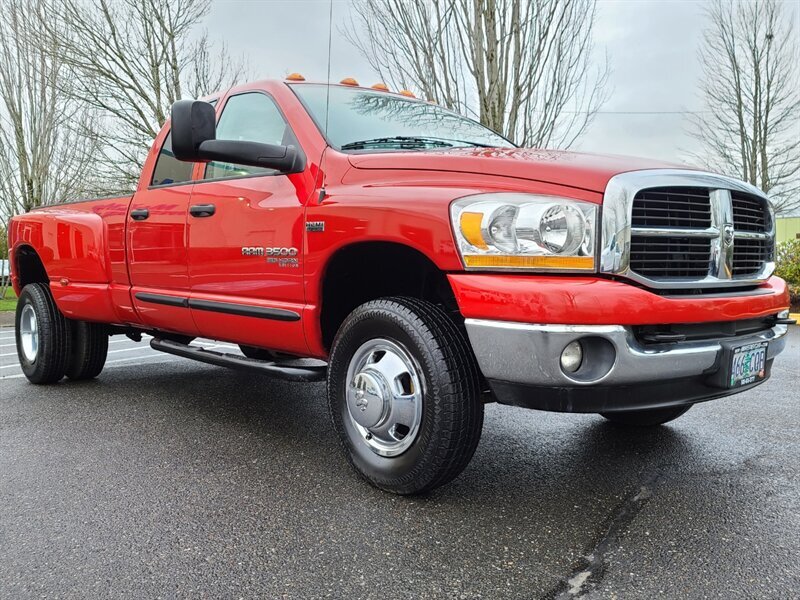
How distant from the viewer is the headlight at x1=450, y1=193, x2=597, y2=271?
2.34m

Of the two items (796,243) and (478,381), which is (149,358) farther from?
(796,243)

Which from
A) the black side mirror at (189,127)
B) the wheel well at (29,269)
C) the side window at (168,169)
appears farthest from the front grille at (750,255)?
the wheel well at (29,269)

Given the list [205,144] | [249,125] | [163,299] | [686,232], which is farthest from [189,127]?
[686,232]

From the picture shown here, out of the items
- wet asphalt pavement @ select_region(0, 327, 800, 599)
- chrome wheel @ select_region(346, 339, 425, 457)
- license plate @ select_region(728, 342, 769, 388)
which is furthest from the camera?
chrome wheel @ select_region(346, 339, 425, 457)

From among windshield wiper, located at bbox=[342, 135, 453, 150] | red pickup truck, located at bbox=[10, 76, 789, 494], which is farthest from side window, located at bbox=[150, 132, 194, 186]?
windshield wiper, located at bbox=[342, 135, 453, 150]

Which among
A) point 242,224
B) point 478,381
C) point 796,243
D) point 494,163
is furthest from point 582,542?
point 796,243

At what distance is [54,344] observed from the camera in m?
5.07

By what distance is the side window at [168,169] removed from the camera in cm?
412

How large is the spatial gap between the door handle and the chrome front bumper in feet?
5.87

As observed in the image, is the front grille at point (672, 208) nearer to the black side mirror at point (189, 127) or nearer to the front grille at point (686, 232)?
the front grille at point (686, 232)

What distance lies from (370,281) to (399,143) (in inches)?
26.2

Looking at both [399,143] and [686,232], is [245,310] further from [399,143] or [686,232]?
[686,232]

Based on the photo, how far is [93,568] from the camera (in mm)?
2178

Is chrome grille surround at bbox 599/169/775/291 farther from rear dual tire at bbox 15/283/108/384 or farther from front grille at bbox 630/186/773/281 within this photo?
rear dual tire at bbox 15/283/108/384
